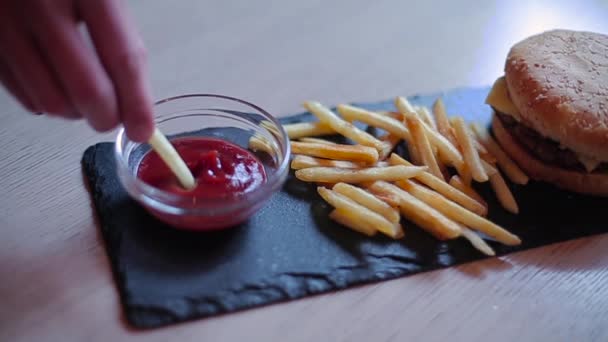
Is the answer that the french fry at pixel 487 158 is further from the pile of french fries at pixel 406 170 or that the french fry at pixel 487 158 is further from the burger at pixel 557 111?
the burger at pixel 557 111

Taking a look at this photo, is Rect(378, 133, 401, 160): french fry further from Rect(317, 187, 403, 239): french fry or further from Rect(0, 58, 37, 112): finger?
Rect(0, 58, 37, 112): finger

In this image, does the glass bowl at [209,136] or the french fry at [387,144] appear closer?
the glass bowl at [209,136]

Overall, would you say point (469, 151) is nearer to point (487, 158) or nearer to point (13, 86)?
point (487, 158)

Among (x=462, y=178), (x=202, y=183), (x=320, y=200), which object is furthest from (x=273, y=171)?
(x=462, y=178)

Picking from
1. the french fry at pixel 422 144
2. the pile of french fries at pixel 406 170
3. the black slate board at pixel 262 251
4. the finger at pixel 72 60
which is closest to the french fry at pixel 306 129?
the pile of french fries at pixel 406 170

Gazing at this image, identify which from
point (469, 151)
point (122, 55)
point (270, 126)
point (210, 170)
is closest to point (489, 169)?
point (469, 151)

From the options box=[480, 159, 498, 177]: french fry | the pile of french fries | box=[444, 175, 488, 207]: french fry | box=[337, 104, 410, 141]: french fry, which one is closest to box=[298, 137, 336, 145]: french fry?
the pile of french fries

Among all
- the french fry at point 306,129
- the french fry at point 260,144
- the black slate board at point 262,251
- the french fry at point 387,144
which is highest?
the french fry at point 387,144
